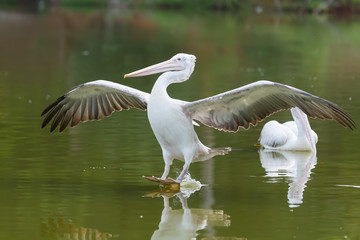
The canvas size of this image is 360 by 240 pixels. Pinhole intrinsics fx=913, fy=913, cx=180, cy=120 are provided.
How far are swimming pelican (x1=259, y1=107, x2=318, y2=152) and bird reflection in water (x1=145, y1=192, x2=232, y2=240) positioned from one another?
323cm

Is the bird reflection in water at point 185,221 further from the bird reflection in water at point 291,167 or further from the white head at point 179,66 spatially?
the white head at point 179,66

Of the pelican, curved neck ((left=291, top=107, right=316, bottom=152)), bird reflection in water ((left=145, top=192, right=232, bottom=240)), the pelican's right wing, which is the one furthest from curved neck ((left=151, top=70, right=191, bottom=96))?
curved neck ((left=291, top=107, right=316, bottom=152))

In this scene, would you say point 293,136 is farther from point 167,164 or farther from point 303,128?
point 167,164

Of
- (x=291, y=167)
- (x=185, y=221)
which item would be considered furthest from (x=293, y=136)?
(x=185, y=221)

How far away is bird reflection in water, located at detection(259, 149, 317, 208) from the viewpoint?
8.80 m

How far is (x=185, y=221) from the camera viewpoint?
7.76 metres

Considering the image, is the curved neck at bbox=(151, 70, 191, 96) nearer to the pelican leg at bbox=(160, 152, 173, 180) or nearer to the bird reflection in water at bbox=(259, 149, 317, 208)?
the pelican leg at bbox=(160, 152, 173, 180)

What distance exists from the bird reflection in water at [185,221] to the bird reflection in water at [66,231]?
1.50 ft

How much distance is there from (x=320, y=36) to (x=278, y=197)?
28611 mm

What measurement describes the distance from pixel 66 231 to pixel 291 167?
3.74 m

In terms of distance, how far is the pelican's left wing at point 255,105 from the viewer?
8.58m

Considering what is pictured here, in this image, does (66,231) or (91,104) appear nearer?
(66,231)

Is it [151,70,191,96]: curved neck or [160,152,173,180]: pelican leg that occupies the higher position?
[151,70,191,96]: curved neck

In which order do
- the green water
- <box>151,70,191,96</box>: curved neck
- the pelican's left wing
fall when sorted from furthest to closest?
1. <box>151,70,191,96</box>: curved neck
2. the pelican's left wing
3. the green water
